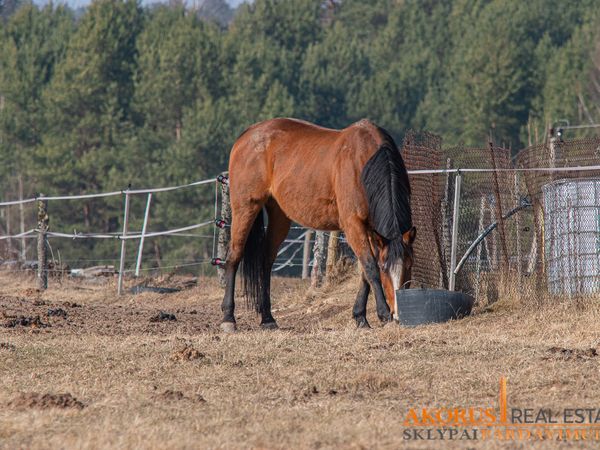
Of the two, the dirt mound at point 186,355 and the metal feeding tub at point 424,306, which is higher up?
the metal feeding tub at point 424,306

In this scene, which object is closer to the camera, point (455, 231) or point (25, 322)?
point (25, 322)

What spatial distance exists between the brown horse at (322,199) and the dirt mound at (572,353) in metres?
1.83

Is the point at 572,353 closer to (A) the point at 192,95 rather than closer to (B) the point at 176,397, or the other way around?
(B) the point at 176,397

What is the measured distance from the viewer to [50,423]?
5992 mm

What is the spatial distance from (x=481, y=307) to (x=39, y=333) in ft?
13.2

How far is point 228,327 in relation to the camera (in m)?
10.6

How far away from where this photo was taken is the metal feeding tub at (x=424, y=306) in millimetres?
9734

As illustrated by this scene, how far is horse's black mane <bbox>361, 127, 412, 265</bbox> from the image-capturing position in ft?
31.5

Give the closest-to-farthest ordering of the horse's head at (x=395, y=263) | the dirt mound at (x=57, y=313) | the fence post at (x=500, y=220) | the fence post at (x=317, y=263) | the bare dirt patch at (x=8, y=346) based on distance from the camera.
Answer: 1. the bare dirt patch at (x=8, y=346)
2. the horse's head at (x=395, y=263)
3. the fence post at (x=500, y=220)
4. the dirt mound at (x=57, y=313)
5. the fence post at (x=317, y=263)

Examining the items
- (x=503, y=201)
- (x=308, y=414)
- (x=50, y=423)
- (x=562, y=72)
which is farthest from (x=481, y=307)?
(x=562, y=72)

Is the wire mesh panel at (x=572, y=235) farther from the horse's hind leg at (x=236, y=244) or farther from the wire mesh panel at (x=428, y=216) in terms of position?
the horse's hind leg at (x=236, y=244)

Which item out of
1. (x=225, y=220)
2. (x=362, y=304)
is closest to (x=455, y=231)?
(x=362, y=304)

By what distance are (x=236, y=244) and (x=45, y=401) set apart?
4735mm

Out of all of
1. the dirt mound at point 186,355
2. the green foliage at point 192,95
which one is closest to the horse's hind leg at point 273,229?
the dirt mound at point 186,355
